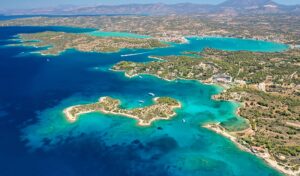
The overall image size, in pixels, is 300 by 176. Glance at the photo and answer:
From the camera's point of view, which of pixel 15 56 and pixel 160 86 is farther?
pixel 15 56

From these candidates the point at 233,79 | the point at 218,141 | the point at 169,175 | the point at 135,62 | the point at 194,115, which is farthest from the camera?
the point at 135,62

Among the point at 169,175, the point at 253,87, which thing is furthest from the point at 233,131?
the point at 253,87

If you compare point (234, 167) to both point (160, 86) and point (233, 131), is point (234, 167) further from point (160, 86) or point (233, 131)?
point (160, 86)

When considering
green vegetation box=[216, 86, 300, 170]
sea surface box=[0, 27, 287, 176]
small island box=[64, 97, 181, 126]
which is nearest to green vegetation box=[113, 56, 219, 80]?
sea surface box=[0, 27, 287, 176]

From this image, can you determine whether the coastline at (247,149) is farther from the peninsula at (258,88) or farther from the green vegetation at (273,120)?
the green vegetation at (273,120)

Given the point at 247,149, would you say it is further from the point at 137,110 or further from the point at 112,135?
the point at 137,110

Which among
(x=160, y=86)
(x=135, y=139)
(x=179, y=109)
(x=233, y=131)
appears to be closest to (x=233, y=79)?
(x=160, y=86)

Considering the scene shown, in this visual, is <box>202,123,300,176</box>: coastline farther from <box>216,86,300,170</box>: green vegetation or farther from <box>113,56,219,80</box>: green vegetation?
<box>113,56,219,80</box>: green vegetation

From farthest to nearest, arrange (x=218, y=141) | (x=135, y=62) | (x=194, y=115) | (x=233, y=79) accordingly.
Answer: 1. (x=135, y=62)
2. (x=233, y=79)
3. (x=194, y=115)
4. (x=218, y=141)
